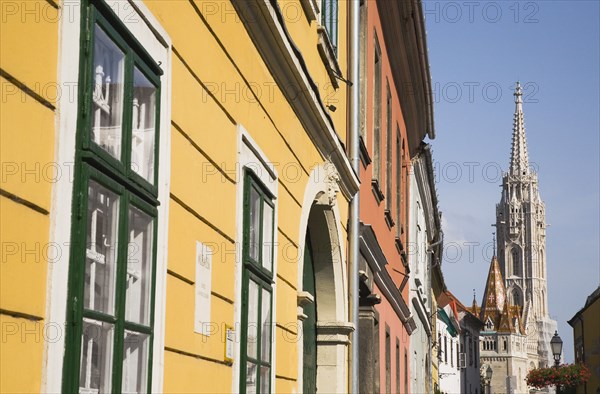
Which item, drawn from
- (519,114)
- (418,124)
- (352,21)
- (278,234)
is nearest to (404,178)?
(418,124)

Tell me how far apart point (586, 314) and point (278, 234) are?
57.9m

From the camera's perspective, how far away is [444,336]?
6925 cm

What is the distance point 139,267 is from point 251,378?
6.78 ft

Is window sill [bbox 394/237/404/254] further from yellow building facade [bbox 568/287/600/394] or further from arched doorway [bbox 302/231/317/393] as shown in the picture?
yellow building facade [bbox 568/287/600/394]

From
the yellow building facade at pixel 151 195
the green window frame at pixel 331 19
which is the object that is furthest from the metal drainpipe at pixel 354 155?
the yellow building facade at pixel 151 195

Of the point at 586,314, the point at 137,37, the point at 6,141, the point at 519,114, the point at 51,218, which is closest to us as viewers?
the point at 6,141

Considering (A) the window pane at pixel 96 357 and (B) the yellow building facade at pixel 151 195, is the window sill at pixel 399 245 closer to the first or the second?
(B) the yellow building facade at pixel 151 195

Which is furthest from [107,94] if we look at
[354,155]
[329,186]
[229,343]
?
[354,155]

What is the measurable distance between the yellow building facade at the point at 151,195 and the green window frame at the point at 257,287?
2 centimetres

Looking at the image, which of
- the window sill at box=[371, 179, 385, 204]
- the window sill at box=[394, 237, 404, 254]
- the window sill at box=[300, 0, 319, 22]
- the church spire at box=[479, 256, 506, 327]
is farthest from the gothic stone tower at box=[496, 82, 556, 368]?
the window sill at box=[300, 0, 319, 22]

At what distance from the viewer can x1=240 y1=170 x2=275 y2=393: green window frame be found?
217 inches

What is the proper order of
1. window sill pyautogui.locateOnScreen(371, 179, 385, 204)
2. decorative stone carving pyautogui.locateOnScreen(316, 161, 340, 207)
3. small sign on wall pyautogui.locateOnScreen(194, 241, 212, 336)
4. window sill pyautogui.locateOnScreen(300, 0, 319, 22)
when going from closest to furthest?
small sign on wall pyautogui.locateOnScreen(194, 241, 212, 336), window sill pyautogui.locateOnScreen(300, 0, 319, 22), decorative stone carving pyautogui.locateOnScreen(316, 161, 340, 207), window sill pyautogui.locateOnScreen(371, 179, 385, 204)

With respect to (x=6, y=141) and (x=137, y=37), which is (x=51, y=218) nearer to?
(x=6, y=141)

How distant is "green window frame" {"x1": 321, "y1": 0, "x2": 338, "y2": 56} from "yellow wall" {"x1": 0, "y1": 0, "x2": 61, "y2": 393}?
5.81m
